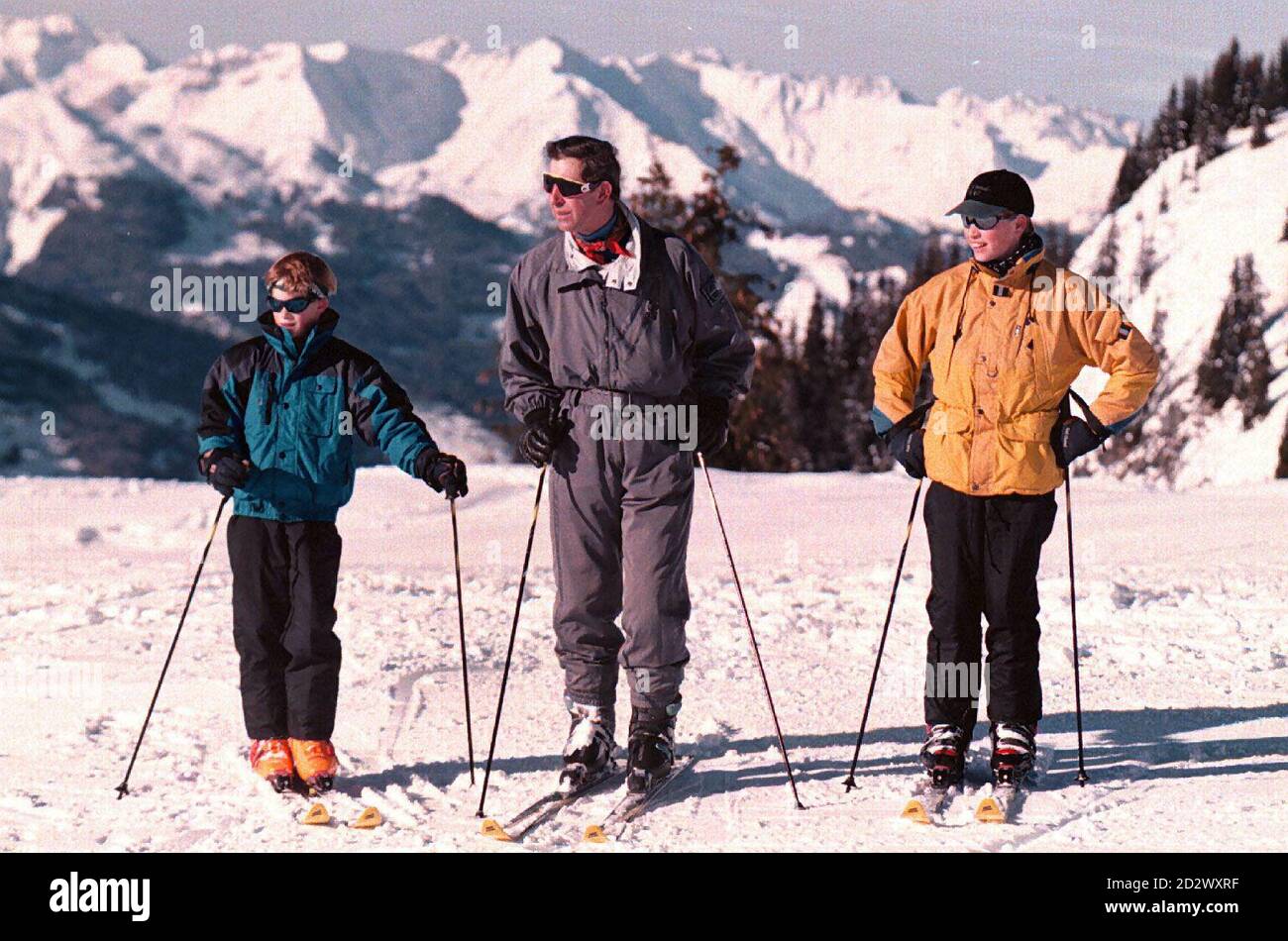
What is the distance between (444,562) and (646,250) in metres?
6.96

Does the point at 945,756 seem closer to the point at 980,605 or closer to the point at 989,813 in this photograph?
the point at 989,813

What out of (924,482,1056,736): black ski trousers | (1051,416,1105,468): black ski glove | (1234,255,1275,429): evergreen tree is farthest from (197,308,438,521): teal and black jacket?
(1234,255,1275,429): evergreen tree

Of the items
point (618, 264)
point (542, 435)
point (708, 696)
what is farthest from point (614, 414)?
point (708, 696)

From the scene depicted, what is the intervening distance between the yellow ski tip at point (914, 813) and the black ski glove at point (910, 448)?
1.16 metres

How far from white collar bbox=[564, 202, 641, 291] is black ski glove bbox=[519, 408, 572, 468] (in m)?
0.52

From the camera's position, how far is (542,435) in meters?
5.25

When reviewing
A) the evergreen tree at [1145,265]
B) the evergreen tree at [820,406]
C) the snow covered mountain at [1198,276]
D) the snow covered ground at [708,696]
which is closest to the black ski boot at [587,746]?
the snow covered ground at [708,696]

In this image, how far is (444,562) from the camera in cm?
1191

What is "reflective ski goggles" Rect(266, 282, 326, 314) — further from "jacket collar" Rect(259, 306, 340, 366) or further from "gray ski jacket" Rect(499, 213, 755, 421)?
"gray ski jacket" Rect(499, 213, 755, 421)

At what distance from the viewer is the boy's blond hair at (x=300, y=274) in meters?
5.30

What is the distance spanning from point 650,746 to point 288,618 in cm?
142

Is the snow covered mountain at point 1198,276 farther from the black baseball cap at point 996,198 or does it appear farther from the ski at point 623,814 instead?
the ski at point 623,814

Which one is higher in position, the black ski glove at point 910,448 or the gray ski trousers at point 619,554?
the black ski glove at point 910,448
